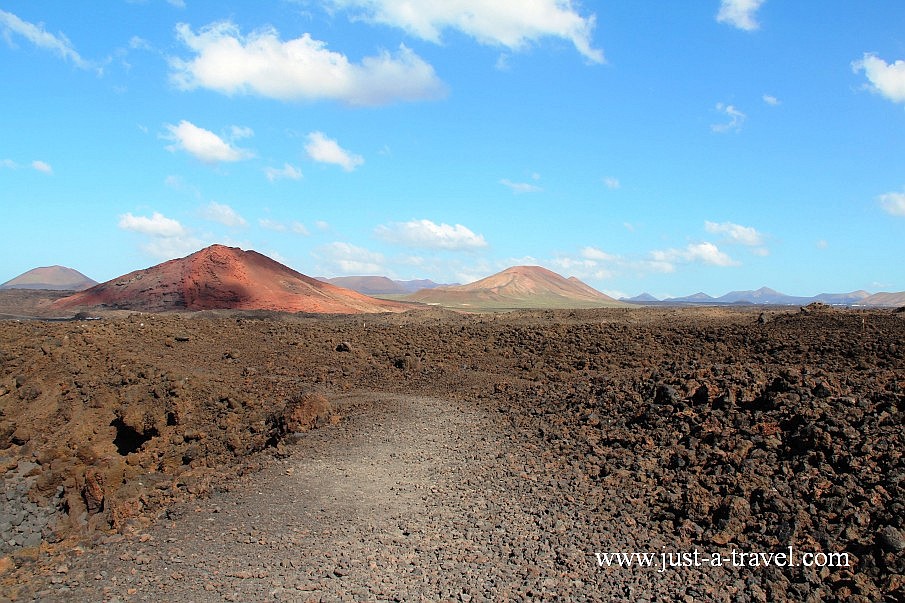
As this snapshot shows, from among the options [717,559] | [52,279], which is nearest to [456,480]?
[717,559]

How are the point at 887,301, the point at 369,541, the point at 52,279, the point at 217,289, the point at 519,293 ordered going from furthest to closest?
the point at 52,279 → the point at 887,301 → the point at 519,293 → the point at 217,289 → the point at 369,541

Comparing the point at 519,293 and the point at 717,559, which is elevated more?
the point at 519,293

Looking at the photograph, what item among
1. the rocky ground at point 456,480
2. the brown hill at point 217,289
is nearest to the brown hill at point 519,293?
the brown hill at point 217,289

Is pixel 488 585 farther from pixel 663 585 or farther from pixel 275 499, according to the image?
pixel 275 499

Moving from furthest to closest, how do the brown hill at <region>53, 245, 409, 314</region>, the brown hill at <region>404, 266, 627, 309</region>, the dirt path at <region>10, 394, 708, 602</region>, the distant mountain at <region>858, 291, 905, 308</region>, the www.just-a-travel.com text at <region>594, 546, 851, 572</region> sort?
the distant mountain at <region>858, 291, 905, 308</region>
the brown hill at <region>404, 266, 627, 309</region>
the brown hill at <region>53, 245, 409, 314</region>
the dirt path at <region>10, 394, 708, 602</region>
the www.just-a-travel.com text at <region>594, 546, 851, 572</region>

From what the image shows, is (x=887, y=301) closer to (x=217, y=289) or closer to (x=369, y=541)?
(x=217, y=289)

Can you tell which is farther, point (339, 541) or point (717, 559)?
point (339, 541)

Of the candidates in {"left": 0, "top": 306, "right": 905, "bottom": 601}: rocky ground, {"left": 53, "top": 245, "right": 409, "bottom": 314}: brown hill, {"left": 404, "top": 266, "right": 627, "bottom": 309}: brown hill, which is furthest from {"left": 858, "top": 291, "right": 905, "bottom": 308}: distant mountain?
{"left": 0, "top": 306, "right": 905, "bottom": 601}: rocky ground

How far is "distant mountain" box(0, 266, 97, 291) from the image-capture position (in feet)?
506

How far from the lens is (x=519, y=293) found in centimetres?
11362

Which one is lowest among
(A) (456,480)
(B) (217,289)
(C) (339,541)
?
(C) (339,541)

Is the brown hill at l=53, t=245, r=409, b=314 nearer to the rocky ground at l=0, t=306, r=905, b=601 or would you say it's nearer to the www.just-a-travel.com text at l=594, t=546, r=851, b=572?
the rocky ground at l=0, t=306, r=905, b=601

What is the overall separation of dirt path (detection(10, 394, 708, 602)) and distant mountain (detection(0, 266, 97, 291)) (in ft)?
545

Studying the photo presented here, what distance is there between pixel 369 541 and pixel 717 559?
315cm
